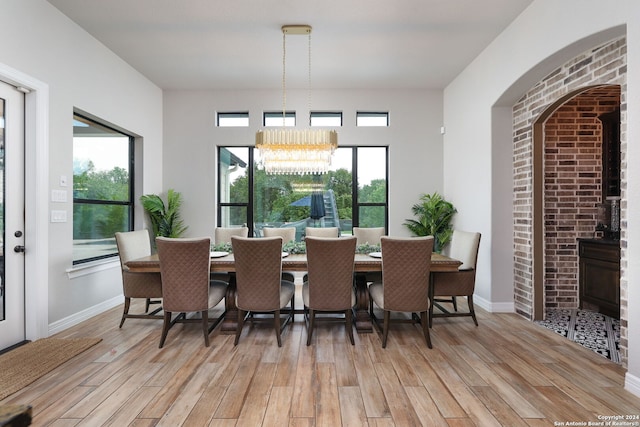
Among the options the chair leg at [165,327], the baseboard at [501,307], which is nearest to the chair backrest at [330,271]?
the chair leg at [165,327]

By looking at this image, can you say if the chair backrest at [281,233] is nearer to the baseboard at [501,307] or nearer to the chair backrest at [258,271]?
the chair backrest at [258,271]

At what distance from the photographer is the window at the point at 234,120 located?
5.55 meters

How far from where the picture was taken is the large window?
221 inches

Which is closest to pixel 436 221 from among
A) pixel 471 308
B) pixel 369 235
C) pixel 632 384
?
pixel 369 235

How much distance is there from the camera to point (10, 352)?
9.16 feet

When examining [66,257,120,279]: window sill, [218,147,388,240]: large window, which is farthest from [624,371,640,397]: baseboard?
[66,257,120,279]: window sill

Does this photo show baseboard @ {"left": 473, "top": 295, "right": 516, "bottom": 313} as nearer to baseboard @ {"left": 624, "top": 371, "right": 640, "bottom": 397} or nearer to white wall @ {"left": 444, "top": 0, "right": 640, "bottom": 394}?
white wall @ {"left": 444, "top": 0, "right": 640, "bottom": 394}

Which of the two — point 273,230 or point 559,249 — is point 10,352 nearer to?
point 273,230

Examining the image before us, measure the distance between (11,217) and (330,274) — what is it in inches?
111

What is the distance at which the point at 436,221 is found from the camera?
5.13 m

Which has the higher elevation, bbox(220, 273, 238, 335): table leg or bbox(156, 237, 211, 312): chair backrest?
bbox(156, 237, 211, 312): chair backrest

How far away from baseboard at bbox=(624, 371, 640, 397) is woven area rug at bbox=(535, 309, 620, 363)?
18.7 inches

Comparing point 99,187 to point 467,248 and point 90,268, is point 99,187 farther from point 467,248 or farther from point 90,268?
point 467,248

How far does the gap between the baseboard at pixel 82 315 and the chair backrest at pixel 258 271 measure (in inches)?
73.8
